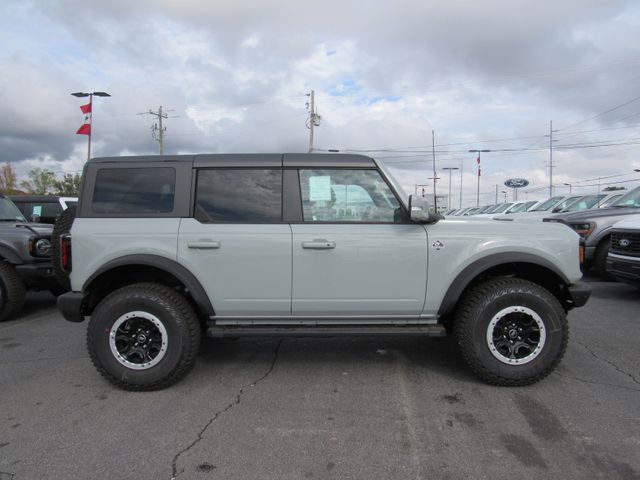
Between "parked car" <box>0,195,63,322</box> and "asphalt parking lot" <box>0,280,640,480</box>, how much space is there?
58.2 inches

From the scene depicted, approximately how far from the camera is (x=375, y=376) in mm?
3992

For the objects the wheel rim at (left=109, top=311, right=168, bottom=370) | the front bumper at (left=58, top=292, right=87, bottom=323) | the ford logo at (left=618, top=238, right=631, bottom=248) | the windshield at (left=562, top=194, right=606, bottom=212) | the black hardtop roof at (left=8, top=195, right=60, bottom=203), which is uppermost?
the windshield at (left=562, top=194, right=606, bottom=212)

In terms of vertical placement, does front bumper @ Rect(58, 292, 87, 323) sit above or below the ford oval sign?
→ below

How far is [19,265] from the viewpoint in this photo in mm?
5961

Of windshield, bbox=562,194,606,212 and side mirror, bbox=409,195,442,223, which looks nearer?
side mirror, bbox=409,195,442,223

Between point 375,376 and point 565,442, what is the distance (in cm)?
154

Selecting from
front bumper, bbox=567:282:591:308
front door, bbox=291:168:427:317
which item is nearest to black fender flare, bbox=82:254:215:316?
front door, bbox=291:168:427:317

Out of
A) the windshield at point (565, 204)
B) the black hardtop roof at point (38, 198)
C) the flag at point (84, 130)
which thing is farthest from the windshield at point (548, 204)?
the flag at point (84, 130)

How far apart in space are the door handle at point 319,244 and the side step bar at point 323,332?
69 cm

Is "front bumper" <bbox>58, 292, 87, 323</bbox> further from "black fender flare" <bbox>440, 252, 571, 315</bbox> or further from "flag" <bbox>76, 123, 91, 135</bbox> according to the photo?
"flag" <bbox>76, 123, 91, 135</bbox>

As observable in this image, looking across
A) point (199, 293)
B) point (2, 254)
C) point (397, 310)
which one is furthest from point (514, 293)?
point (2, 254)

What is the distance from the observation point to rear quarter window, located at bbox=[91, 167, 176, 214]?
12.5 ft

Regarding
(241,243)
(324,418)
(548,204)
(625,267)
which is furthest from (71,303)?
(548,204)

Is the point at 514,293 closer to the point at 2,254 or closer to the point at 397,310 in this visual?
the point at 397,310
